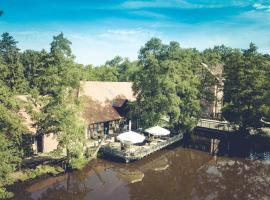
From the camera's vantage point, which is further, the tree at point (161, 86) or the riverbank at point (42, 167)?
the tree at point (161, 86)

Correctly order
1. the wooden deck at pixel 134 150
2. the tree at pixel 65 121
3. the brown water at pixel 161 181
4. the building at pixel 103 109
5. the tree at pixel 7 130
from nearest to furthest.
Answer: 1. the tree at pixel 7 130
2. the brown water at pixel 161 181
3. the tree at pixel 65 121
4. the wooden deck at pixel 134 150
5. the building at pixel 103 109

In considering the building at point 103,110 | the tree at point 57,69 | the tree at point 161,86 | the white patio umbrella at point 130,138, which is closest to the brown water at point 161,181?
the white patio umbrella at point 130,138

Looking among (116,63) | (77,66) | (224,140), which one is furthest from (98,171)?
(116,63)

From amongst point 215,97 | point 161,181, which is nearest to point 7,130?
point 161,181

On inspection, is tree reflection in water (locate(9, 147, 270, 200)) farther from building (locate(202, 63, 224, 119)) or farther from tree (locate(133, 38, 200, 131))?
building (locate(202, 63, 224, 119))

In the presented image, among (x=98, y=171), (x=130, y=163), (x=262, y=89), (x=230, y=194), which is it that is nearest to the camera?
(x=230, y=194)

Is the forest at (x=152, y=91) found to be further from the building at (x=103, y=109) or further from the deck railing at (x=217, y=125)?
the building at (x=103, y=109)

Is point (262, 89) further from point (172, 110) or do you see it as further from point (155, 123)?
point (155, 123)

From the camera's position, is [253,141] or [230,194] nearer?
[230,194]
